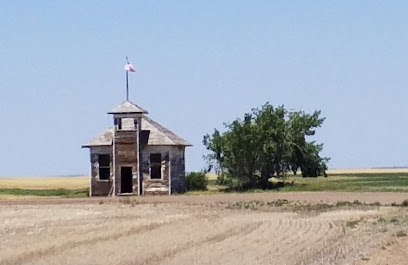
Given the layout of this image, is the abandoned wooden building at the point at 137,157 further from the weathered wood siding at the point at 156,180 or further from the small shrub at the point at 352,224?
the small shrub at the point at 352,224

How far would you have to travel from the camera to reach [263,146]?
60938 millimetres

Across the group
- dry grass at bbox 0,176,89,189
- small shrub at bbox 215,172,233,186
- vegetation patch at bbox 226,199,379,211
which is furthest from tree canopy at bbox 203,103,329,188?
dry grass at bbox 0,176,89,189

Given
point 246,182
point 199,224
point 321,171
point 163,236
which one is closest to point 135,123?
point 246,182

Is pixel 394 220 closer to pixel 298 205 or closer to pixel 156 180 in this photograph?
pixel 298 205

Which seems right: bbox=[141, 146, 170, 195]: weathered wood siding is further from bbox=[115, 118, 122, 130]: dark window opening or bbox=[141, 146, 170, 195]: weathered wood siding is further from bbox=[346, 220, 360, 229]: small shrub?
bbox=[346, 220, 360, 229]: small shrub

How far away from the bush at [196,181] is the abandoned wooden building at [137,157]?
4.68 meters

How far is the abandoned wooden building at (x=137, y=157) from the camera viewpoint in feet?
187

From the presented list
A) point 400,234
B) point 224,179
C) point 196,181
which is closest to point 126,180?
point 196,181

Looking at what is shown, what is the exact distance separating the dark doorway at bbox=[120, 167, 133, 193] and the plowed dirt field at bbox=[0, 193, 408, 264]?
16780 mm

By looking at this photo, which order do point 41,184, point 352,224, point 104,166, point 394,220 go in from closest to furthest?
point 352,224, point 394,220, point 104,166, point 41,184

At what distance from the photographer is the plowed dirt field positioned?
789 inches

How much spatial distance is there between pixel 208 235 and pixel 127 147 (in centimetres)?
3186

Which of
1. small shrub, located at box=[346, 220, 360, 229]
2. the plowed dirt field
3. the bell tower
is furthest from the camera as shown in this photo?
the bell tower

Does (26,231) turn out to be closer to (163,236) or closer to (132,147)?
(163,236)
